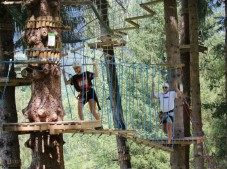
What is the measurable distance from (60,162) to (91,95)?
132 centimetres

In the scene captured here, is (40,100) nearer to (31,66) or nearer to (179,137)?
(31,66)

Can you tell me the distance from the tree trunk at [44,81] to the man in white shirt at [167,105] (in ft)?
Result: 7.15

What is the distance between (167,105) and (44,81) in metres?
2.36

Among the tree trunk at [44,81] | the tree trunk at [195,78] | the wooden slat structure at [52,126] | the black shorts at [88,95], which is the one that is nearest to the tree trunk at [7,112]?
the black shorts at [88,95]

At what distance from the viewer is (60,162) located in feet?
14.4

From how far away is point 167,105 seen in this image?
636 cm

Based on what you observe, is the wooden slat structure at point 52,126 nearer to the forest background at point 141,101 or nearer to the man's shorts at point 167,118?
the man's shorts at point 167,118

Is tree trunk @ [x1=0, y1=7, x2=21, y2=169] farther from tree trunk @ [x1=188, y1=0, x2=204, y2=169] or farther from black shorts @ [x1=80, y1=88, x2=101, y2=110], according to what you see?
tree trunk @ [x1=188, y1=0, x2=204, y2=169]

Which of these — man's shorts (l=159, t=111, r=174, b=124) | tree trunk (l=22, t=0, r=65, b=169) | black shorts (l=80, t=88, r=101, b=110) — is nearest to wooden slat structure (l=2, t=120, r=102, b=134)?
tree trunk (l=22, t=0, r=65, b=169)

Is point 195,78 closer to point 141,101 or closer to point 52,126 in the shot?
point 52,126

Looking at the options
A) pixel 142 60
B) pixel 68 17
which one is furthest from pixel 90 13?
pixel 142 60

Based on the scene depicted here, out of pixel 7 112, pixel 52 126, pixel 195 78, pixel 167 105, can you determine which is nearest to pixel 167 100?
pixel 167 105

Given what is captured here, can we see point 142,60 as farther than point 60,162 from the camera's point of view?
Yes

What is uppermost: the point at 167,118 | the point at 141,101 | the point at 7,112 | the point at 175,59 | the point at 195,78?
the point at 175,59
